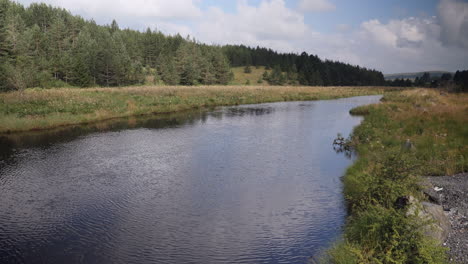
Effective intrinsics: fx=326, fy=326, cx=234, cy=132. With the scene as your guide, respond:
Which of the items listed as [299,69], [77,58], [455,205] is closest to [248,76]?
[299,69]

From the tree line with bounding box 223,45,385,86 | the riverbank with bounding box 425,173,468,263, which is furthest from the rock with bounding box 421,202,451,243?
the tree line with bounding box 223,45,385,86

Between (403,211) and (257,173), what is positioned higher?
(403,211)

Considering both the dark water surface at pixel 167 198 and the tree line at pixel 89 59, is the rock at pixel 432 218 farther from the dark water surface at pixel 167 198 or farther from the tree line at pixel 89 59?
the tree line at pixel 89 59

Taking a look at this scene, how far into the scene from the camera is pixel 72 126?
99.8 ft

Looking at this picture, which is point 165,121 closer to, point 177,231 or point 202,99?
point 202,99

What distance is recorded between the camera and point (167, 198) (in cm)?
1366

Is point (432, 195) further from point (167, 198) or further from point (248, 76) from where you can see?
point (248, 76)

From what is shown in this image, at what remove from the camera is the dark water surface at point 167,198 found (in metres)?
9.74

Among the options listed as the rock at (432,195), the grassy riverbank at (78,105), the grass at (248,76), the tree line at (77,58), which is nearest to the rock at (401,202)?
the rock at (432,195)

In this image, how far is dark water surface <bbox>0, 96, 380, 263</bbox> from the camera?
9742 mm

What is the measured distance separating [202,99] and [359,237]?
4380 centimetres

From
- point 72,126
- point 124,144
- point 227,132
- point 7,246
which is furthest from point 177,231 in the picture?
point 72,126

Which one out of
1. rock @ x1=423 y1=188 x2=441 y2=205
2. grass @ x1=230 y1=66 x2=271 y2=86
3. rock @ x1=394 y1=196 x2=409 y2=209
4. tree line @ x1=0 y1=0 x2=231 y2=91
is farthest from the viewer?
grass @ x1=230 y1=66 x2=271 y2=86

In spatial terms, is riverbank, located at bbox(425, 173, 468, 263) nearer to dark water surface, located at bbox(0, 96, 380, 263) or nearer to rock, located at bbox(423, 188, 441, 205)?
rock, located at bbox(423, 188, 441, 205)
